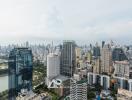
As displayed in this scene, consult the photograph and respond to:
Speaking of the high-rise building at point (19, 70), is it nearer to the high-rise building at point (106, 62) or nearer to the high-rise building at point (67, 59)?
the high-rise building at point (67, 59)

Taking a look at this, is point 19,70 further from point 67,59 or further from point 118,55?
point 118,55

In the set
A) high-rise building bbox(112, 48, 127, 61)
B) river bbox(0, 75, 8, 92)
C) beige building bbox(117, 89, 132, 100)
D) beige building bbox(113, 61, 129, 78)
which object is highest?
high-rise building bbox(112, 48, 127, 61)

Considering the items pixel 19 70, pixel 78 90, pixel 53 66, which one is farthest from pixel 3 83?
pixel 78 90

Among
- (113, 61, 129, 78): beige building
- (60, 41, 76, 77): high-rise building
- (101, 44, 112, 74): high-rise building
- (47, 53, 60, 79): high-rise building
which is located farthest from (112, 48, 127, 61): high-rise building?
(47, 53, 60, 79): high-rise building

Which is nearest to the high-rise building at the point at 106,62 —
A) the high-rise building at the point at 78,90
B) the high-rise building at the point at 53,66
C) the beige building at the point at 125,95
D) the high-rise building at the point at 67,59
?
the high-rise building at the point at 67,59

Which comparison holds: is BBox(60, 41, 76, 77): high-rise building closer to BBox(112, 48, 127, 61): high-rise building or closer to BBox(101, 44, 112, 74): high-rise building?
BBox(101, 44, 112, 74): high-rise building

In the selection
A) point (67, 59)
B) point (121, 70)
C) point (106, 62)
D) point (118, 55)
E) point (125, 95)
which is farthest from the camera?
point (118, 55)
